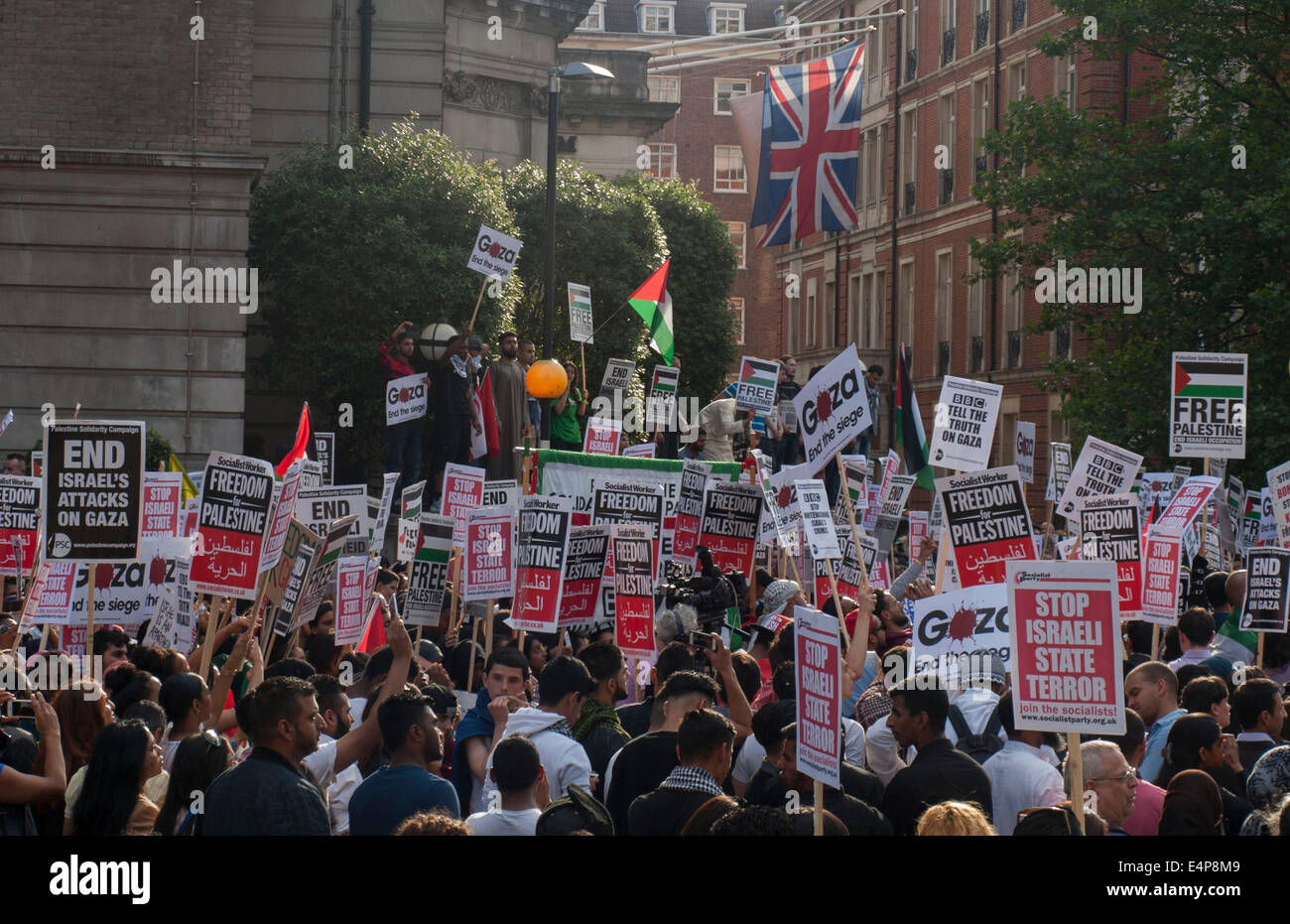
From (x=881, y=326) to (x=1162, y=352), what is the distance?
2958 cm

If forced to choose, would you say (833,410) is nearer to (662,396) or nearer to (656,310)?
(656,310)

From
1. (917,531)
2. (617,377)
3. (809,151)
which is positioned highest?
(809,151)

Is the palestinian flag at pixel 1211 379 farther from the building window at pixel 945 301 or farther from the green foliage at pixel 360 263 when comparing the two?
the building window at pixel 945 301

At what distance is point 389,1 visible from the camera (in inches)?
1249

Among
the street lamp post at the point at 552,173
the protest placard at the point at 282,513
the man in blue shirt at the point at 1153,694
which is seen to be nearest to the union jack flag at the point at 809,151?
the street lamp post at the point at 552,173

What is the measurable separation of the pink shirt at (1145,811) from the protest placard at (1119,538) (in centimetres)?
383

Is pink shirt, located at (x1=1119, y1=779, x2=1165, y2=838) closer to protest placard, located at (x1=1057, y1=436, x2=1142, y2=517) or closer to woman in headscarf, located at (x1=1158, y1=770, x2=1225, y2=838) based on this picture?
woman in headscarf, located at (x1=1158, y1=770, x2=1225, y2=838)

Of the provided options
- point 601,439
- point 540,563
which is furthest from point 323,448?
point 540,563

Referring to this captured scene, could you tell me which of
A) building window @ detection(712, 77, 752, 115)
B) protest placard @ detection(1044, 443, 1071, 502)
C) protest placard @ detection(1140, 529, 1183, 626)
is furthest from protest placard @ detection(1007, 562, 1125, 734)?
building window @ detection(712, 77, 752, 115)

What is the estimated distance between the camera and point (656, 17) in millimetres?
82438

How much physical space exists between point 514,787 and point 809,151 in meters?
21.1

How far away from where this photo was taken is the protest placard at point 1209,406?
51.3ft
